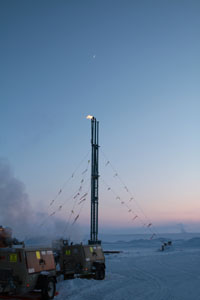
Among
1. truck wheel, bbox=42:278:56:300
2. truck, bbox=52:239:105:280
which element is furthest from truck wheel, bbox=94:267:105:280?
truck wheel, bbox=42:278:56:300

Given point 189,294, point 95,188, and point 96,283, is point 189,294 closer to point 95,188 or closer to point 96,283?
point 96,283

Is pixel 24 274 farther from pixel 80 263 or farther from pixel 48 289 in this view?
pixel 80 263

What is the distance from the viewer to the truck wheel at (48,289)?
11.4m

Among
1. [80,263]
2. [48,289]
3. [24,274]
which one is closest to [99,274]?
[80,263]

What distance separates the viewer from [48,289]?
1155 centimetres

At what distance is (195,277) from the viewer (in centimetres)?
1705

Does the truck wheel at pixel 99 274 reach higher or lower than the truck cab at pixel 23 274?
lower

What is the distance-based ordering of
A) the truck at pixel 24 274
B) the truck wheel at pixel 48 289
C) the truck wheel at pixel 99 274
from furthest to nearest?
1. the truck wheel at pixel 99 274
2. the truck wheel at pixel 48 289
3. the truck at pixel 24 274

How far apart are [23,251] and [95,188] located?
21790mm

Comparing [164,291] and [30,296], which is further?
[164,291]

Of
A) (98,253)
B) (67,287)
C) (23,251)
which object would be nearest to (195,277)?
(98,253)

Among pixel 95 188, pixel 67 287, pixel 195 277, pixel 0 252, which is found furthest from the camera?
pixel 95 188

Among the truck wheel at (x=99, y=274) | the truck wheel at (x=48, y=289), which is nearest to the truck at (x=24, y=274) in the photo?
the truck wheel at (x=48, y=289)

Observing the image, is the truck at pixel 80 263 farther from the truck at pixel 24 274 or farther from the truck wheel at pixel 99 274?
the truck at pixel 24 274
